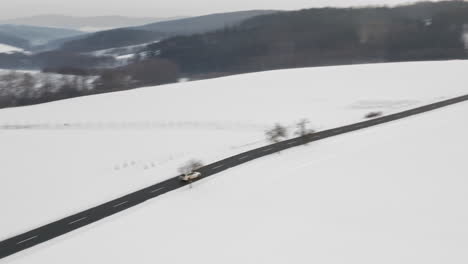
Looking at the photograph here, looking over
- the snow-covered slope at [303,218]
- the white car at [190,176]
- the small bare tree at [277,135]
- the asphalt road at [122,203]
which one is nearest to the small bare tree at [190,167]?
the asphalt road at [122,203]

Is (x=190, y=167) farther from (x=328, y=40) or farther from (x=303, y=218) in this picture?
(x=328, y=40)

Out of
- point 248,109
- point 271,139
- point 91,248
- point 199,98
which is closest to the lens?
point 91,248

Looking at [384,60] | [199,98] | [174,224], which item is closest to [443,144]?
[174,224]

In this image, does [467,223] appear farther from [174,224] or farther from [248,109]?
[248,109]

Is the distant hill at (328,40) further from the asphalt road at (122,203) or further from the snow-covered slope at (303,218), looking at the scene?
the snow-covered slope at (303,218)

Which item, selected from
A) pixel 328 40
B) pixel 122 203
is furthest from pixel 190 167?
pixel 328 40
